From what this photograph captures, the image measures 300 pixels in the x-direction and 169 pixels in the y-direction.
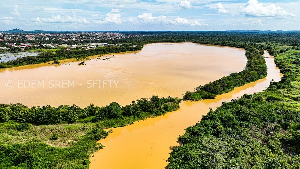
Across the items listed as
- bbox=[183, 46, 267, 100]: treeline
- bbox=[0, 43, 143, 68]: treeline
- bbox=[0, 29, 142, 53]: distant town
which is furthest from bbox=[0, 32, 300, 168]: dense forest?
bbox=[0, 29, 142, 53]: distant town

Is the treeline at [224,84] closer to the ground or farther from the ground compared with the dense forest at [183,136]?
farther from the ground

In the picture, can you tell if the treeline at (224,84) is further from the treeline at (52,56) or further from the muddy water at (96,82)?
the treeline at (52,56)

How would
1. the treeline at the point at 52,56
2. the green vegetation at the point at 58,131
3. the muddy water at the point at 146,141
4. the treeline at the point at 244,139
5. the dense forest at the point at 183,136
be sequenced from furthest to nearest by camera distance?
the treeline at the point at 52,56, the muddy water at the point at 146,141, the green vegetation at the point at 58,131, the dense forest at the point at 183,136, the treeline at the point at 244,139

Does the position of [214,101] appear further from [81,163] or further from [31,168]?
[31,168]

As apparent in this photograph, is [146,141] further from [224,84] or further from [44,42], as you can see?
[44,42]

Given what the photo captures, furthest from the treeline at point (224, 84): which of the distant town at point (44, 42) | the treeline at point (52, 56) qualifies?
the distant town at point (44, 42)

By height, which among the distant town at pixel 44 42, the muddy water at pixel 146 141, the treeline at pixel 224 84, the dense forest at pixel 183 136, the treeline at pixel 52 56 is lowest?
the muddy water at pixel 146 141

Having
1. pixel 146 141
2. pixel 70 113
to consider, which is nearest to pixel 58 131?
pixel 70 113

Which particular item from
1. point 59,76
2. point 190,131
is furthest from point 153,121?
point 59,76
